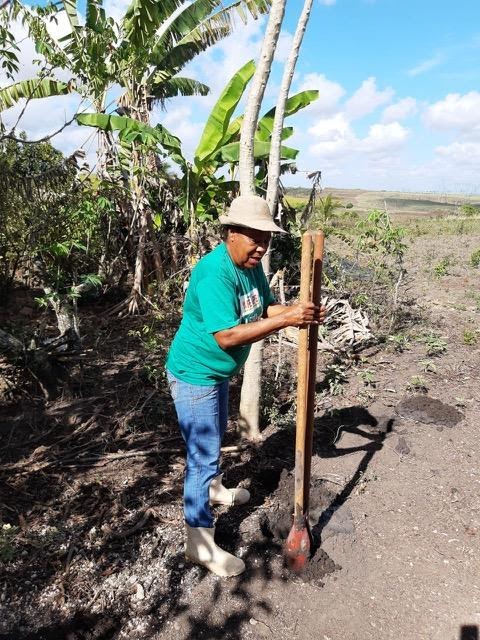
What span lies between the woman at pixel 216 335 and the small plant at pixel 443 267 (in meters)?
8.33

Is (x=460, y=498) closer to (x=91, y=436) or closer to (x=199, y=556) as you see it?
(x=199, y=556)

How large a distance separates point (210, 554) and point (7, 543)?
3.55 ft

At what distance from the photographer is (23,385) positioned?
13.3 ft

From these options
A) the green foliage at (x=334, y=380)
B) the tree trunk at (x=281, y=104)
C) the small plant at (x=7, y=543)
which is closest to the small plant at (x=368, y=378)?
the green foliage at (x=334, y=380)

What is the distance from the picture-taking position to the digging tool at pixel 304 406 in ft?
6.67

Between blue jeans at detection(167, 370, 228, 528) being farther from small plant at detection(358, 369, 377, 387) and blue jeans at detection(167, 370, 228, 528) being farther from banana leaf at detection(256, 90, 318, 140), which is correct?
banana leaf at detection(256, 90, 318, 140)

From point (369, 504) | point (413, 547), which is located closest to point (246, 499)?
point (369, 504)

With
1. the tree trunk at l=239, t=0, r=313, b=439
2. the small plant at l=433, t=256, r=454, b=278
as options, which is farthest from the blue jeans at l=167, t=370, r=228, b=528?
the small plant at l=433, t=256, r=454, b=278

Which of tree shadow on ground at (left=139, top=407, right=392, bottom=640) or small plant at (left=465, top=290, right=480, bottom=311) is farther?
small plant at (left=465, top=290, right=480, bottom=311)

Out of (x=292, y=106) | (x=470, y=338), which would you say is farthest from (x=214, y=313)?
(x=292, y=106)

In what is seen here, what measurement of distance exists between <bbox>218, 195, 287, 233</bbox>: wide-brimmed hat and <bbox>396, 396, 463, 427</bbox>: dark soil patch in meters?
2.78

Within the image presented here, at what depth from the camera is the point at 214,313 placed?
1.94 meters

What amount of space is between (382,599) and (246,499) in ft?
3.14

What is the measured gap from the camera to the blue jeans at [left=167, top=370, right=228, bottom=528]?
2.27 m
